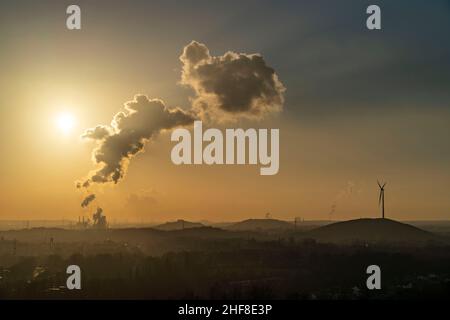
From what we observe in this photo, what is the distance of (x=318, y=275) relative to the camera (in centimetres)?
3378

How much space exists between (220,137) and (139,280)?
51.3ft

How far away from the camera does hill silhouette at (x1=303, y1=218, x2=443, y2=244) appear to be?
39.6 m

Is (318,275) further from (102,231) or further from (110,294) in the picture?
(102,231)

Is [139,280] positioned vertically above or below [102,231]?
below

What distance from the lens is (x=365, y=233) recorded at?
4162cm

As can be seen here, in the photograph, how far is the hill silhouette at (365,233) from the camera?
39625 millimetres

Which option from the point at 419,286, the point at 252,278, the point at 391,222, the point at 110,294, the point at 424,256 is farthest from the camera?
the point at 424,256

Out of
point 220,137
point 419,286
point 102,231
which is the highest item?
point 220,137
